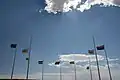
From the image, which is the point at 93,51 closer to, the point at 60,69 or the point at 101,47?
the point at 101,47

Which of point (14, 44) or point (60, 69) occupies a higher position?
point (14, 44)

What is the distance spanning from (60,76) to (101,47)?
3554cm

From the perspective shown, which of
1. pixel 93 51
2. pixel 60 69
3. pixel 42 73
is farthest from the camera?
pixel 60 69

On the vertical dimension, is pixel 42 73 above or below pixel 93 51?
below

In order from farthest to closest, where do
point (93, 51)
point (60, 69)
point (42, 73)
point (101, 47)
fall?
point (60, 69) < point (42, 73) < point (93, 51) < point (101, 47)

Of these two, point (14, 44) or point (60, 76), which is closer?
point (14, 44)

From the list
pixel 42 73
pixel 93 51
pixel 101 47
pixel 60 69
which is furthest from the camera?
pixel 60 69

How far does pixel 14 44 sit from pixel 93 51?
65.3 ft

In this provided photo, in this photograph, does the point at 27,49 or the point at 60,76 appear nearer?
the point at 27,49

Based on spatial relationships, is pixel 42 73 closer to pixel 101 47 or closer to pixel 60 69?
pixel 60 69

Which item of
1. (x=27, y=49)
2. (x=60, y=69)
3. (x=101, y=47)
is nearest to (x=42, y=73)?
(x=60, y=69)

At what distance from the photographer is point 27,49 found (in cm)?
4303

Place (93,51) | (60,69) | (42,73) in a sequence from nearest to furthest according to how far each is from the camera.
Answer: (93,51), (42,73), (60,69)

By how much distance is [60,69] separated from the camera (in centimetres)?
6931
